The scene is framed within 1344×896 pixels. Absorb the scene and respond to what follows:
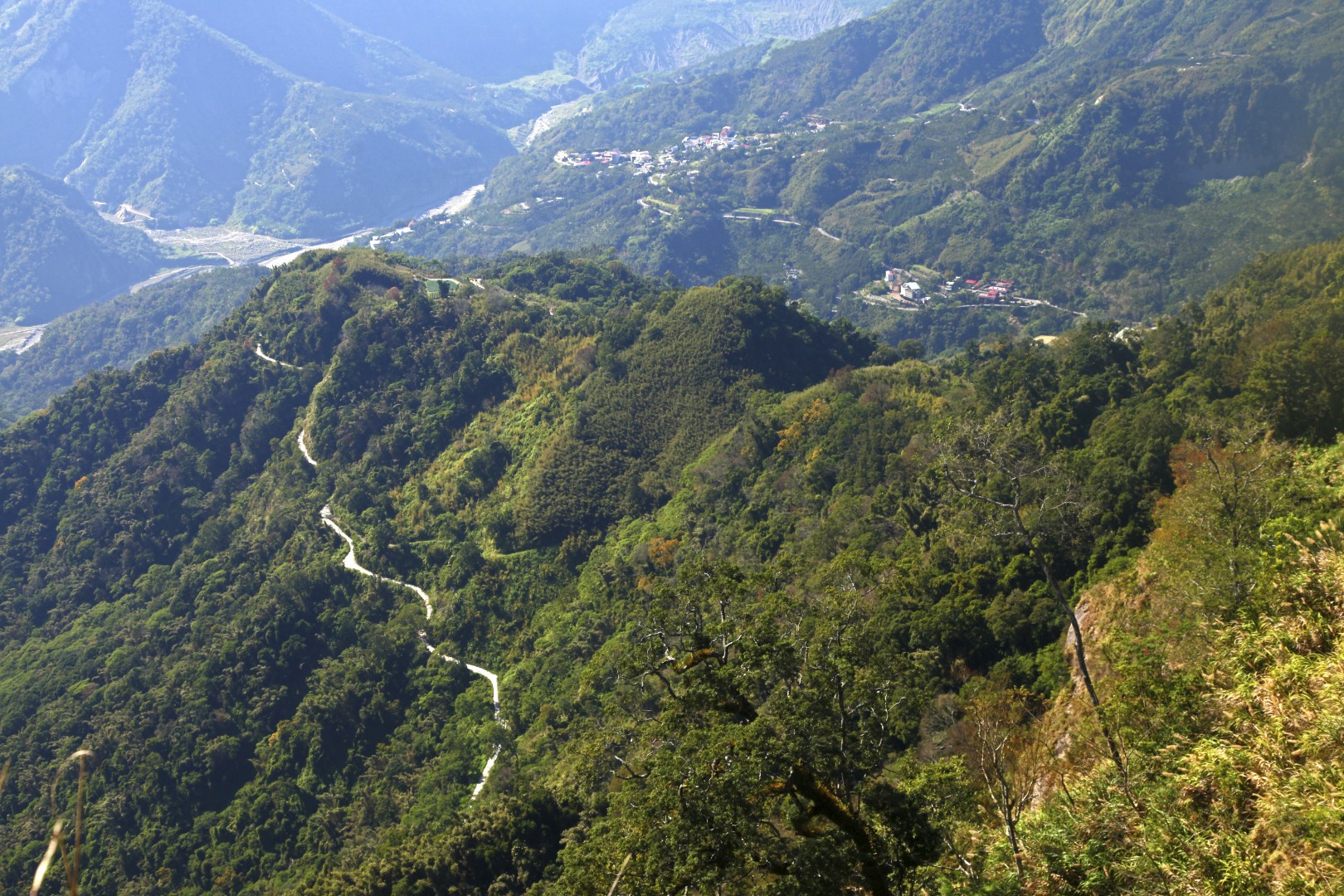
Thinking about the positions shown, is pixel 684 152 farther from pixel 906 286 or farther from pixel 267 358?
pixel 267 358

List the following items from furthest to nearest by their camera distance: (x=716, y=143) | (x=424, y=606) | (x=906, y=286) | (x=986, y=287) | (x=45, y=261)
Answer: (x=716, y=143) → (x=45, y=261) → (x=906, y=286) → (x=986, y=287) → (x=424, y=606)

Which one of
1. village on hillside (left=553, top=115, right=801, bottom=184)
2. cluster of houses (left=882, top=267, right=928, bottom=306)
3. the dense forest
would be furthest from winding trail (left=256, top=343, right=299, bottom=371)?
village on hillside (left=553, top=115, right=801, bottom=184)

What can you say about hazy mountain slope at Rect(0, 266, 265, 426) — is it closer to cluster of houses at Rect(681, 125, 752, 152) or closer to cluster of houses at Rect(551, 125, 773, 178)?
cluster of houses at Rect(551, 125, 773, 178)

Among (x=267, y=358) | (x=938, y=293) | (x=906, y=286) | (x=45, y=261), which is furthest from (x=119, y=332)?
(x=938, y=293)

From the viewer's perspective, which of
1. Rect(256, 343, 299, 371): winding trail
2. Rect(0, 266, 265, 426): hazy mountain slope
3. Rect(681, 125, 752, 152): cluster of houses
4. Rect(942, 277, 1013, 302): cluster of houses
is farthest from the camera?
Rect(681, 125, 752, 152): cluster of houses

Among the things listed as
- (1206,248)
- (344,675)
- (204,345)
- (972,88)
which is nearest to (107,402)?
(204,345)

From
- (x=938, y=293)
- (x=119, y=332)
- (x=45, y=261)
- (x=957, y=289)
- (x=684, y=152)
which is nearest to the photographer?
(x=957, y=289)
